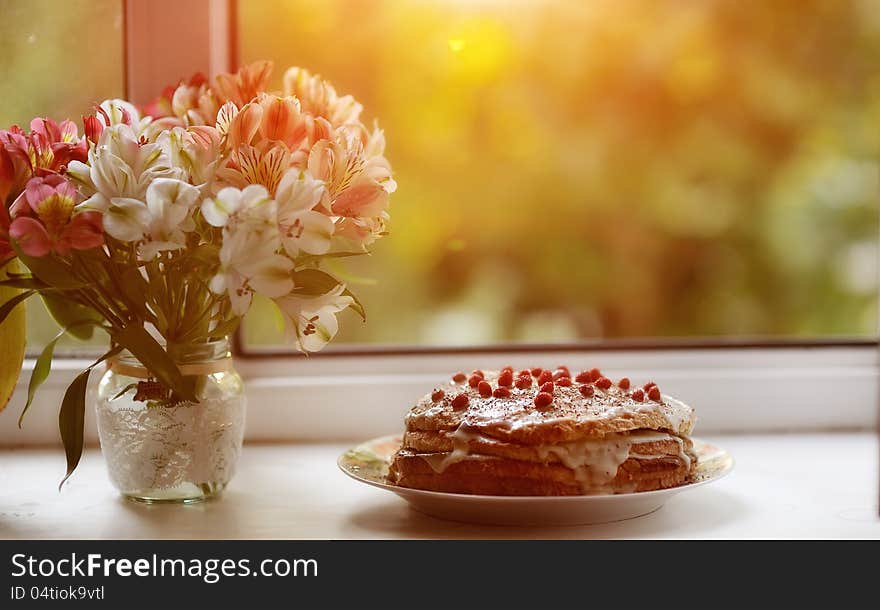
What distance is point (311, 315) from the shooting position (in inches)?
41.3

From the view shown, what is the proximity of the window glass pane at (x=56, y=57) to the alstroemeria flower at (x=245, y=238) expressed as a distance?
60cm

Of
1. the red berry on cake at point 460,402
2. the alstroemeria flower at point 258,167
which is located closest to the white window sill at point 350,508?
the red berry on cake at point 460,402

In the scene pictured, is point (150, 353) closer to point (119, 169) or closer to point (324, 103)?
point (119, 169)

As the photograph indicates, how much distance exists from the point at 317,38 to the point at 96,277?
677mm

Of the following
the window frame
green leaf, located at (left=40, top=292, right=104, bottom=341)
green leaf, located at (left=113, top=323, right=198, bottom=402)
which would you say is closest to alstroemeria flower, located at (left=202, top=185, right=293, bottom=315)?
green leaf, located at (left=113, top=323, right=198, bottom=402)

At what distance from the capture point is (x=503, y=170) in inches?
65.0

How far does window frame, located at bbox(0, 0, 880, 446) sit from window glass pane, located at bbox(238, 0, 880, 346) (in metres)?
0.12

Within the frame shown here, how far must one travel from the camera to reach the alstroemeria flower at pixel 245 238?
93 centimetres

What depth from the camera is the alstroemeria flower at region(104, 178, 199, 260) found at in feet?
3.12

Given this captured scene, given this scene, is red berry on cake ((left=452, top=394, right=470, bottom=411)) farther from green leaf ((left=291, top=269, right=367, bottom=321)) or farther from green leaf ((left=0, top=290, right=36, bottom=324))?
green leaf ((left=0, top=290, right=36, bottom=324))

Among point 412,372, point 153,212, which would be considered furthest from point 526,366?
point 153,212

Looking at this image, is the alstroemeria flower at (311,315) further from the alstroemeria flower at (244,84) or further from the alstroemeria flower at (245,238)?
the alstroemeria flower at (244,84)

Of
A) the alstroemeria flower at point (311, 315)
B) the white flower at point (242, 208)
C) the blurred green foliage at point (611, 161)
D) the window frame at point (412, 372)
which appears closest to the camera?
the white flower at point (242, 208)
